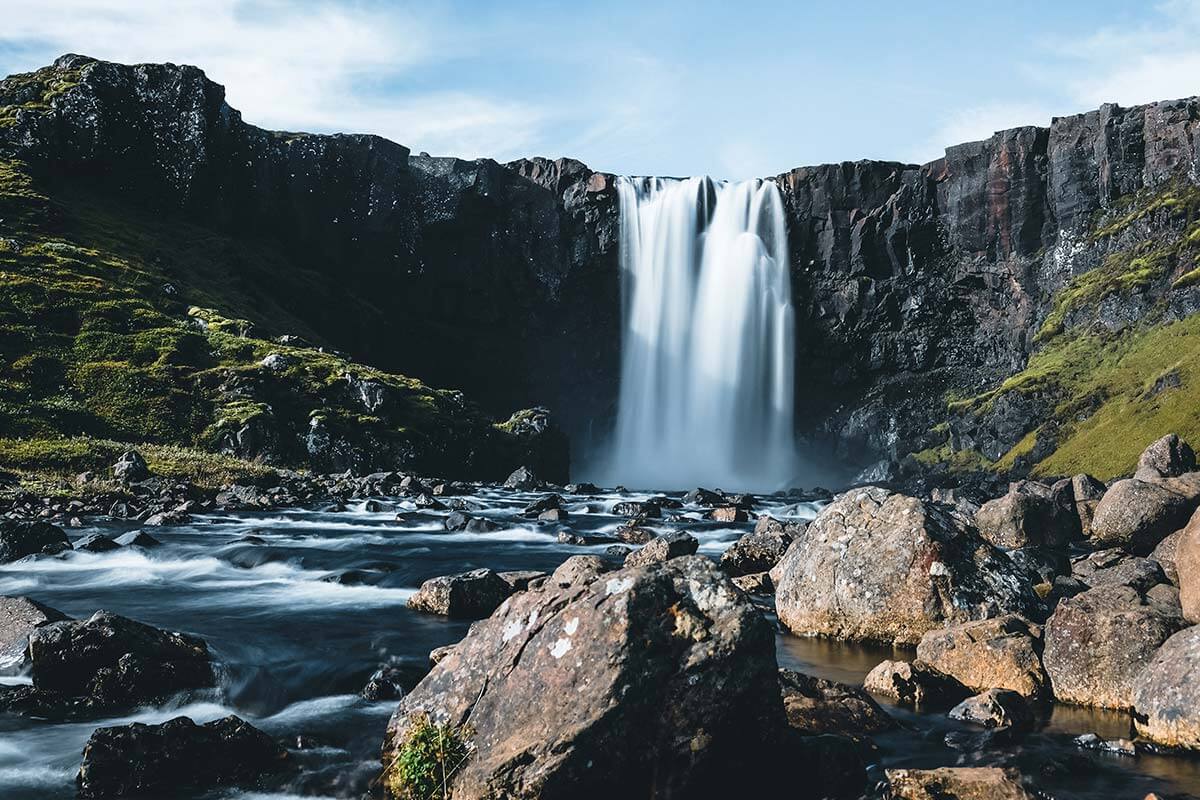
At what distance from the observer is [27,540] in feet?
86.2

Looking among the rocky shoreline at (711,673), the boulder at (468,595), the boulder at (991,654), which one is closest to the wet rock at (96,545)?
the rocky shoreline at (711,673)

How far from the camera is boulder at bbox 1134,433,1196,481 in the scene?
152ft

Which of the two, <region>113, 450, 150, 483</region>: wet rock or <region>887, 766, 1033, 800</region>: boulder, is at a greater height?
<region>887, 766, 1033, 800</region>: boulder

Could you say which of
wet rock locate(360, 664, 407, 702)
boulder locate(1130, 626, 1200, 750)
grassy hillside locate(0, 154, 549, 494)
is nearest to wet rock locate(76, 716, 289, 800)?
wet rock locate(360, 664, 407, 702)

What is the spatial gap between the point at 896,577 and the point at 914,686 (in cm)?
387

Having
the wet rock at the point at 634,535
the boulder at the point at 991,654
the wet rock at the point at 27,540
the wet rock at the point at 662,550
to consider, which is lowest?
the wet rock at the point at 634,535

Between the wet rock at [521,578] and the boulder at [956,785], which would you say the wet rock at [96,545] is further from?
the boulder at [956,785]

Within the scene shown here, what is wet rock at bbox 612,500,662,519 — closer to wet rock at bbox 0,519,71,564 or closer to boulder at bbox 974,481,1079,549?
boulder at bbox 974,481,1079,549

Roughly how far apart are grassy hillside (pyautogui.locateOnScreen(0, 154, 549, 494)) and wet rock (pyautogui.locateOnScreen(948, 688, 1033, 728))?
44647 millimetres

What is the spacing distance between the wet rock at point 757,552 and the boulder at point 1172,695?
13.1 m

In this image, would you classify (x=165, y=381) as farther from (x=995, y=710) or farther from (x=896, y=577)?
(x=995, y=710)

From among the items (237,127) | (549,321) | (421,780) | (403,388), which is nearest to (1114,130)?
(549,321)

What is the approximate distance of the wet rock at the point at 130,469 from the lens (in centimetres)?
4325

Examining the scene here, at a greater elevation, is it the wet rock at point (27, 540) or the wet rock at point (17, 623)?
the wet rock at point (17, 623)
